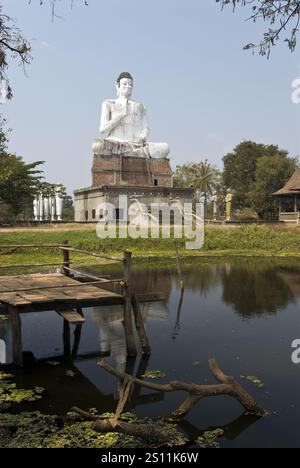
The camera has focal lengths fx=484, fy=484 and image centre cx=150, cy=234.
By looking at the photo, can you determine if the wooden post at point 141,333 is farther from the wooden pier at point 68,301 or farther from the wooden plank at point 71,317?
the wooden plank at point 71,317

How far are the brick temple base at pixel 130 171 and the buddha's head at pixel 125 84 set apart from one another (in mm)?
6077

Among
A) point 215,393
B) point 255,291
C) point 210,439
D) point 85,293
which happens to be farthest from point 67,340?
point 255,291

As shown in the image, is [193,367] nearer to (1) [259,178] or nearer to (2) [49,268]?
(2) [49,268]

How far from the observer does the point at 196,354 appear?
Result: 10.1 m

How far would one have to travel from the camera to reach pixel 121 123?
1815 inches

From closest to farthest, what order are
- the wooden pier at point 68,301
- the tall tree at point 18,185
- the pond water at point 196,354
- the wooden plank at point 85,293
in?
the pond water at point 196,354
the wooden pier at point 68,301
the wooden plank at point 85,293
the tall tree at point 18,185

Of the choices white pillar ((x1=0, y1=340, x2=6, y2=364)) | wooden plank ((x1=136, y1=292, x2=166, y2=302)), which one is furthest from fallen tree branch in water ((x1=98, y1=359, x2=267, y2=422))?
white pillar ((x1=0, y1=340, x2=6, y2=364))

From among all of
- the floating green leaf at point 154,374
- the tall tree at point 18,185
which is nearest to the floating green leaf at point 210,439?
the floating green leaf at point 154,374

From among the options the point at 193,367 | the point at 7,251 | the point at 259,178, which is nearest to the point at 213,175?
the point at 259,178

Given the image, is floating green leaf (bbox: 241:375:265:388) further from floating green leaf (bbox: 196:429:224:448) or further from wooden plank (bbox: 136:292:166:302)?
wooden plank (bbox: 136:292:166:302)

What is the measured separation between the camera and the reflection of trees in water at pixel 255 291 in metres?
14.6

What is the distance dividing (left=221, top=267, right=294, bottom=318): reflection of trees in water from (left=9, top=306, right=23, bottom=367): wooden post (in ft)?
22.5

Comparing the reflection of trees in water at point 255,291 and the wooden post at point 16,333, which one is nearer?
the wooden post at point 16,333
